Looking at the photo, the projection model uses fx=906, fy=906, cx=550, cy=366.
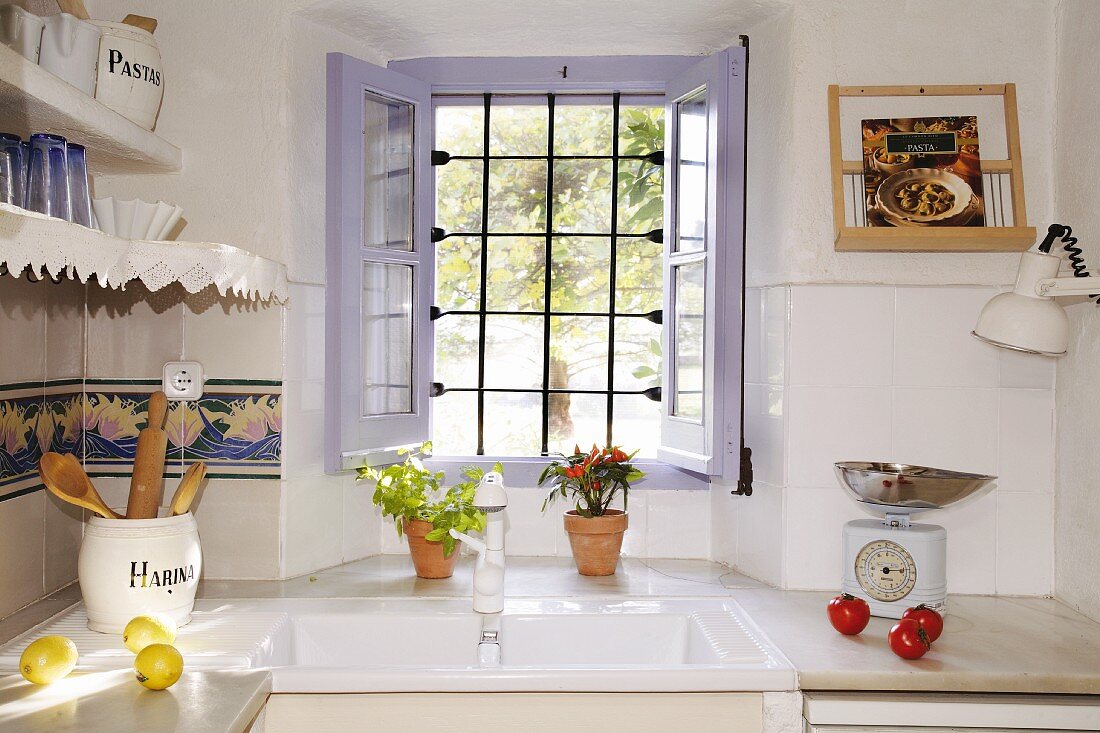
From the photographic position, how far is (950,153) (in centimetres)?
204

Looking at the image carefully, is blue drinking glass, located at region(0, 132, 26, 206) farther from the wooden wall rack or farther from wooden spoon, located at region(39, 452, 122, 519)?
the wooden wall rack

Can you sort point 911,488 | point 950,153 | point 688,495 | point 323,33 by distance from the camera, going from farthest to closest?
point 688,495 < point 323,33 < point 950,153 < point 911,488

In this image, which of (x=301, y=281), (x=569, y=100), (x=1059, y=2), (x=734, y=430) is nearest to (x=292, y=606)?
(x=301, y=281)

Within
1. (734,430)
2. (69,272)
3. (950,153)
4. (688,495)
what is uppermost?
(950,153)

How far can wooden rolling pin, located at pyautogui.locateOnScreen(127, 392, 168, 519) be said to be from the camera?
5.78 ft

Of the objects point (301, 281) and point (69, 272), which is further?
point (301, 281)

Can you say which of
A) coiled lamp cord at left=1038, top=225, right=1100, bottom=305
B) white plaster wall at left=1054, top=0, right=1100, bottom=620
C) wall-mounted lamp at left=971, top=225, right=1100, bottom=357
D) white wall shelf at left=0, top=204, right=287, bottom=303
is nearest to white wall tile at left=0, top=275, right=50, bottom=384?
white wall shelf at left=0, top=204, right=287, bottom=303

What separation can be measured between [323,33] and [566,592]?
1487mm

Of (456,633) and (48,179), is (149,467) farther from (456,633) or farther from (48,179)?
(456,633)

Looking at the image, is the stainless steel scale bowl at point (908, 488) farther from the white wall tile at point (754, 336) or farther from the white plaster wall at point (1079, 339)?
the white wall tile at point (754, 336)

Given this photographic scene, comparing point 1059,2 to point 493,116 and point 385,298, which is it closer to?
point 493,116

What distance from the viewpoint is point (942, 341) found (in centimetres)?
208

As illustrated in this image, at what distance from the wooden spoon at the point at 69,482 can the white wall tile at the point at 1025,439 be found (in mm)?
1912

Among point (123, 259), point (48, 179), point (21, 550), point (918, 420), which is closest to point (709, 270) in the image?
point (918, 420)
